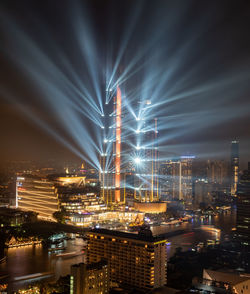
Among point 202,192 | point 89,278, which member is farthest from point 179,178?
point 89,278

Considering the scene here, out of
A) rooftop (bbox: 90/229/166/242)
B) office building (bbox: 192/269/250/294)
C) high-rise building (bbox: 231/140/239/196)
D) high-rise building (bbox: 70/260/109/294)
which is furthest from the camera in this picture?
high-rise building (bbox: 231/140/239/196)

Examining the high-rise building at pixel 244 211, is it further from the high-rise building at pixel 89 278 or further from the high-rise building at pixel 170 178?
the high-rise building at pixel 170 178

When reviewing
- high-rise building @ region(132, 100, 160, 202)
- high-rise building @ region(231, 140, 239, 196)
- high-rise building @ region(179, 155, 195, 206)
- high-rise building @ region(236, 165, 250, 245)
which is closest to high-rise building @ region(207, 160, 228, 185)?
high-rise building @ region(231, 140, 239, 196)

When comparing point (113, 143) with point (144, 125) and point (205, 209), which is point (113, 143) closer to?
point (144, 125)

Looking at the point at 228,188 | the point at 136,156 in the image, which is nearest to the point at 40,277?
the point at 136,156

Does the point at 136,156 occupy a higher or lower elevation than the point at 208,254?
higher

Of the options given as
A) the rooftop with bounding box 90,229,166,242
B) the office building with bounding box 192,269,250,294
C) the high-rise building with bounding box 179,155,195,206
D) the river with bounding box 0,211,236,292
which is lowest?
the river with bounding box 0,211,236,292

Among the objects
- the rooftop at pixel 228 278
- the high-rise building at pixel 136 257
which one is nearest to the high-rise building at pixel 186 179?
the high-rise building at pixel 136 257

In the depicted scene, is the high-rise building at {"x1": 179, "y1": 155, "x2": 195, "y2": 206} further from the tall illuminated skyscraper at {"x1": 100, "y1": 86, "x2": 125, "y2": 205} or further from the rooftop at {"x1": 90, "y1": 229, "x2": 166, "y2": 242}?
the rooftop at {"x1": 90, "y1": 229, "x2": 166, "y2": 242}
